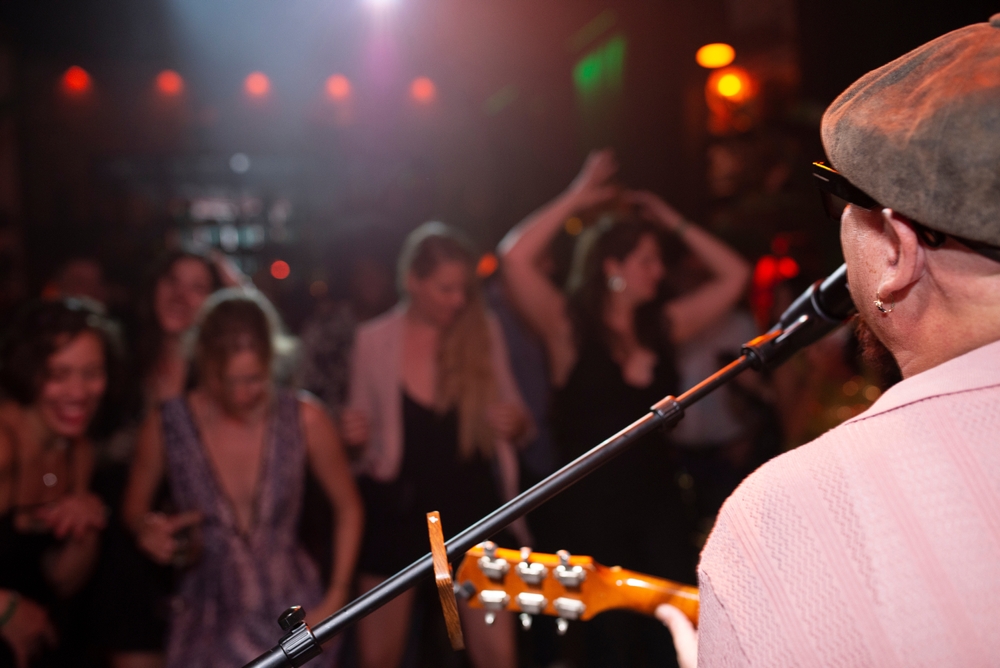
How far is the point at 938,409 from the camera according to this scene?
673 millimetres

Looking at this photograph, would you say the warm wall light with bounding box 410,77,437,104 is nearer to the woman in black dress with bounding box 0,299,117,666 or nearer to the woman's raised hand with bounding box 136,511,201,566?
the woman in black dress with bounding box 0,299,117,666

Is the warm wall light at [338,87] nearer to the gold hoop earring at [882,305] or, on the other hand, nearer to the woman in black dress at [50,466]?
the woman in black dress at [50,466]

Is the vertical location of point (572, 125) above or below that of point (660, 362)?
above

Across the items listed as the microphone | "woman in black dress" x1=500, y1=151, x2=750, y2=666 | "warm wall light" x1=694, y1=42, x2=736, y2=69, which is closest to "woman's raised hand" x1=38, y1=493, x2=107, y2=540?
"woman in black dress" x1=500, y1=151, x2=750, y2=666

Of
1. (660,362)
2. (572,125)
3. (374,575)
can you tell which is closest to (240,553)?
(374,575)

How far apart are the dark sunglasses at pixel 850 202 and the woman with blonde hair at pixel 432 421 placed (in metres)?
1.94

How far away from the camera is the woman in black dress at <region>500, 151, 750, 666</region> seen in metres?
2.66

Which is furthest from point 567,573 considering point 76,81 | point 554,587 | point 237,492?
point 76,81

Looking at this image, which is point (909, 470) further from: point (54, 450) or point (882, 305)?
point (54, 450)

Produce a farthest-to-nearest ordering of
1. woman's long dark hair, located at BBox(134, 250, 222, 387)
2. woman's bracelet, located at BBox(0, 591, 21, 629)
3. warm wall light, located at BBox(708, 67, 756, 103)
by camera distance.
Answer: warm wall light, located at BBox(708, 67, 756, 103)
woman's long dark hair, located at BBox(134, 250, 222, 387)
woman's bracelet, located at BBox(0, 591, 21, 629)

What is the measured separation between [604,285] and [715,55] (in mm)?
2524

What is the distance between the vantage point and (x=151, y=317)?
9.37 ft

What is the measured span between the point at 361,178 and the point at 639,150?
2.82m

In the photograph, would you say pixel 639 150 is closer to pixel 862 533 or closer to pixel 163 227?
pixel 163 227
